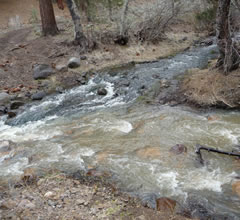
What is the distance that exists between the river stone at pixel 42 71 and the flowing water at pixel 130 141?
1513mm

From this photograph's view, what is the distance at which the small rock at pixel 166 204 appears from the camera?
11.8 feet

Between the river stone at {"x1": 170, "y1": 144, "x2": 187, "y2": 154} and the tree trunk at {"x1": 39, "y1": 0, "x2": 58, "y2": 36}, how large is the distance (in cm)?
1026

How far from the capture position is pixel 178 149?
4934mm

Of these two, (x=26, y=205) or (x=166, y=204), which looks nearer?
(x=26, y=205)

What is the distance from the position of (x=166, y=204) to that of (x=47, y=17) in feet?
39.0

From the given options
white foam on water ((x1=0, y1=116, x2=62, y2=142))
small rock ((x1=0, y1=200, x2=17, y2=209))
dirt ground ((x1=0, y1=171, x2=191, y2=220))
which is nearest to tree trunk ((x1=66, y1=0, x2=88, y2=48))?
white foam on water ((x1=0, y1=116, x2=62, y2=142))

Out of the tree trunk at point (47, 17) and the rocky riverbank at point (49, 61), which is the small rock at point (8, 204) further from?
the tree trunk at point (47, 17)

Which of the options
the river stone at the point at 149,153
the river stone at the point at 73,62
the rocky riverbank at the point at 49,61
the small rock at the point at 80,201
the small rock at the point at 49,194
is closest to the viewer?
the small rock at the point at 80,201

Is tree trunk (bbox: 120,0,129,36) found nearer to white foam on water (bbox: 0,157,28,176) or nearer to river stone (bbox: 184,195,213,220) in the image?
white foam on water (bbox: 0,157,28,176)

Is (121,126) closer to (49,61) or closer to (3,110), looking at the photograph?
(3,110)

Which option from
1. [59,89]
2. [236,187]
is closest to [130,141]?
[236,187]

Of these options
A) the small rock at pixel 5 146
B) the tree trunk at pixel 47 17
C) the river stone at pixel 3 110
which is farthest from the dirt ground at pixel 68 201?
the tree trunk at pixel 47 17

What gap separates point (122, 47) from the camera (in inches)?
472

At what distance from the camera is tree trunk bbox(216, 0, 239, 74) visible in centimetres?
651
